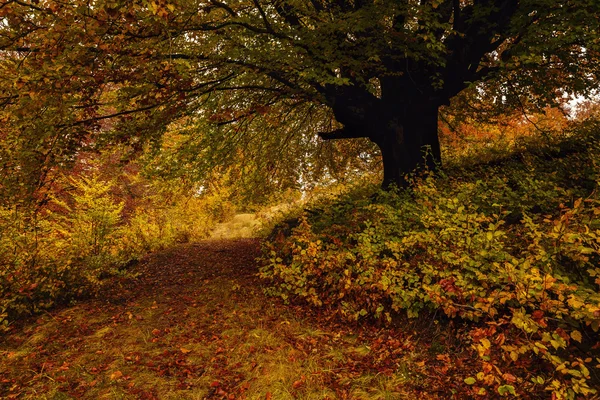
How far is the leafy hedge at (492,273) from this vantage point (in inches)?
106

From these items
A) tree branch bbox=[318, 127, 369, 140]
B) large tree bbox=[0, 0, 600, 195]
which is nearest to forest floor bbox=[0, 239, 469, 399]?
large tree bbox=[0, 0, 600, 195]

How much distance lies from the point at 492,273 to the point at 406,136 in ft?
→ 15.2

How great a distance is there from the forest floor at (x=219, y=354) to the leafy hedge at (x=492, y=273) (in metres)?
0.30

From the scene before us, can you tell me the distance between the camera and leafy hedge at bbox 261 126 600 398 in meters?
2.70

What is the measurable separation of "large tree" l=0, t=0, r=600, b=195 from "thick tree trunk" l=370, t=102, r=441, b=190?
24 millimetres

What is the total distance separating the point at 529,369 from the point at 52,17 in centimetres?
562

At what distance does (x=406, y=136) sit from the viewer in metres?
7.58

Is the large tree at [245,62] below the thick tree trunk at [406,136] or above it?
above

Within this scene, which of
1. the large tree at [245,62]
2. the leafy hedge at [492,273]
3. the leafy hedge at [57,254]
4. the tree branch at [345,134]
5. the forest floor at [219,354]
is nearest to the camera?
the leafy hedge at [492,273]

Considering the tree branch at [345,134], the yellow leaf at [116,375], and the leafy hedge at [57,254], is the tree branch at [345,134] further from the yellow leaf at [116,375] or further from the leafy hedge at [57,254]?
the yellow leaf at [116,375]

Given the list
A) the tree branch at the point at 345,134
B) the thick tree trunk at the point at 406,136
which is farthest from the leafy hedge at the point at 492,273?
the tree branch at the point at 345,134

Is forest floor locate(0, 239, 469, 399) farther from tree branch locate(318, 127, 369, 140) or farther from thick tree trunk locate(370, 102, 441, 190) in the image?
tree branch locate(318, 127, 369, 140)

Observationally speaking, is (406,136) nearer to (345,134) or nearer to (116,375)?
(345,134)

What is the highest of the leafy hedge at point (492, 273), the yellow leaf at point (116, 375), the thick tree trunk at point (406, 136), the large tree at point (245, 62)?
the large tree at point (245, 62)
